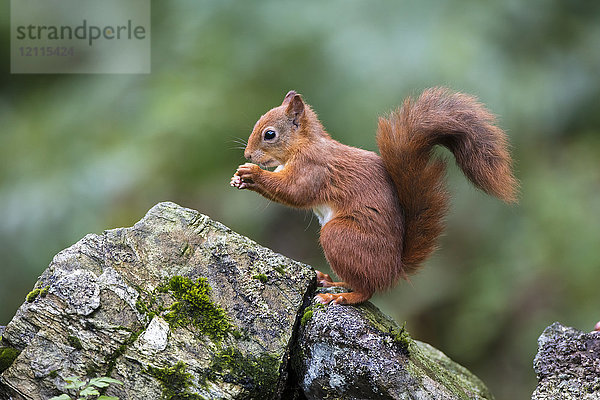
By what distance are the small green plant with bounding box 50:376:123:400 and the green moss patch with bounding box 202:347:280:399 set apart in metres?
0.26

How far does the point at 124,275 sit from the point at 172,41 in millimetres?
3047

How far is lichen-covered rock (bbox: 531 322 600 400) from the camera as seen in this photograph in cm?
182

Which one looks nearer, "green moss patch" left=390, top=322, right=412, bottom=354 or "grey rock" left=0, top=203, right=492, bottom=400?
"grey rock" left=0, top=203, right=492, bottom=400

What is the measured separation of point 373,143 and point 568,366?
205 centimetres

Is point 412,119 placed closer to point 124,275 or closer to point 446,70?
point 124,275

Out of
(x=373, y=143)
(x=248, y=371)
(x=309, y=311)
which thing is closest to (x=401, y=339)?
(x=309, y=311)

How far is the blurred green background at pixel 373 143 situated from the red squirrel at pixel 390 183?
1.49m

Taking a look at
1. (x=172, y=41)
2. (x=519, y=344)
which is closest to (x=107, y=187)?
(x=172, y=41)

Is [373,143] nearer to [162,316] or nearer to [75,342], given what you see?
[162,316]

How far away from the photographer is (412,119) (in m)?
2.04

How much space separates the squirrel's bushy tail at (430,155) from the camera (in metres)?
2.02

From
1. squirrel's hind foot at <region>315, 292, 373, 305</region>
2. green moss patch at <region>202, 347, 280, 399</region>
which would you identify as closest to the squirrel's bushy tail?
squirrel's hind foot at <region>315, 292, 373, 305</region>

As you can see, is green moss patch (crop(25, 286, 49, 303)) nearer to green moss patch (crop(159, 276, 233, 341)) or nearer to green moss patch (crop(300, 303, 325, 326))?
green moss patch (crop(159, 276, 233, 341))

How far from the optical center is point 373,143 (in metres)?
3.71
